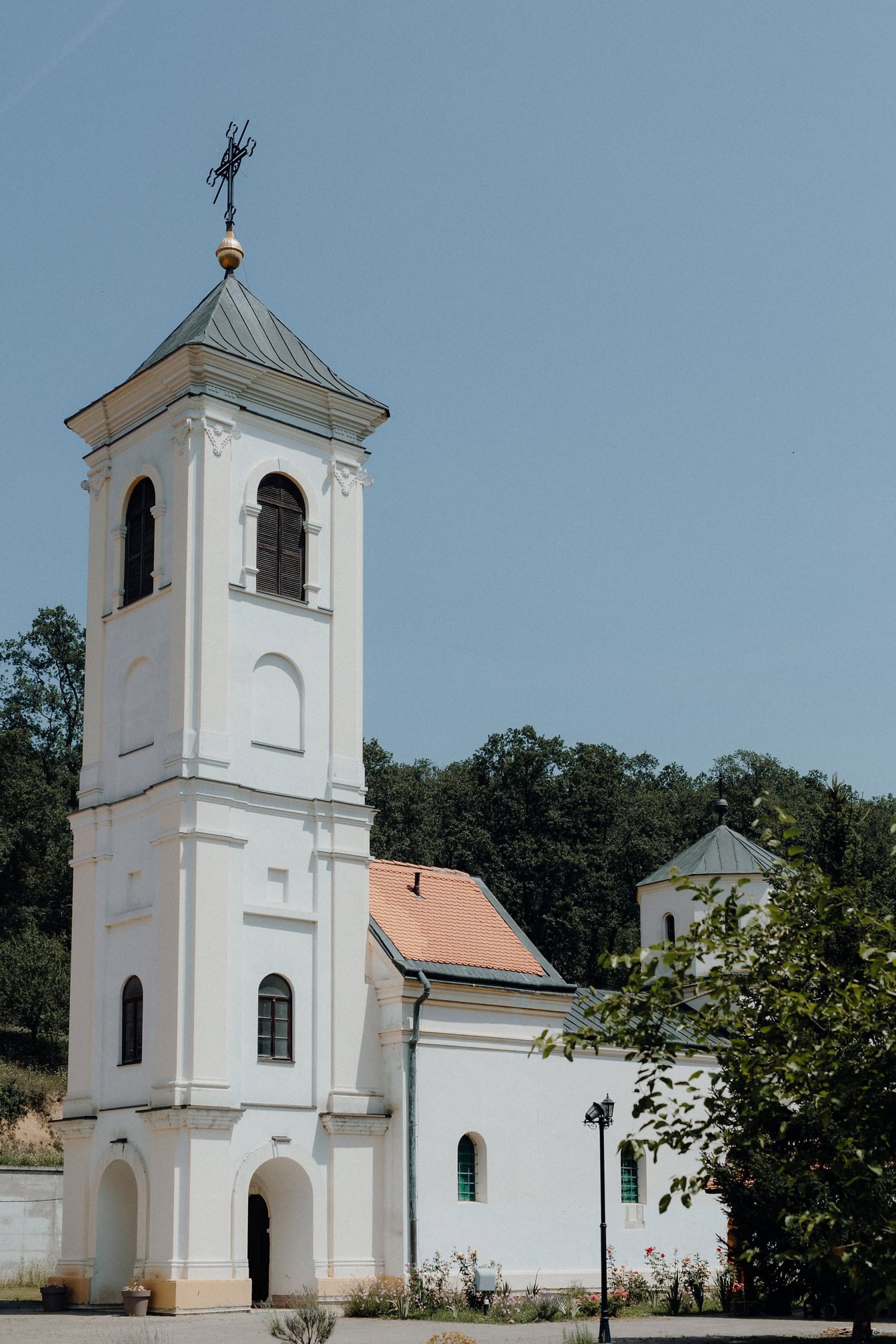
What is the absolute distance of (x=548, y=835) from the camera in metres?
64.6

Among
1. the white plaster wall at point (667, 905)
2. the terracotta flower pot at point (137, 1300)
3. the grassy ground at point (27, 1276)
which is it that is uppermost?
the white plaster wall at point (667, 905)

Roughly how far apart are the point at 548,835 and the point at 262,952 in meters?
39.8

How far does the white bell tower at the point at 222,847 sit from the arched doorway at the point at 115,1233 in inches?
1.5

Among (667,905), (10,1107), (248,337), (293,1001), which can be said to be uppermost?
(248,337)

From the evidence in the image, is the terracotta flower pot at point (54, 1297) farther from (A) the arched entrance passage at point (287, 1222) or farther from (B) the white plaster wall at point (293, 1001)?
(B) the white plaster wall at point (293, 1001)

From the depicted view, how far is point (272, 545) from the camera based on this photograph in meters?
27.8

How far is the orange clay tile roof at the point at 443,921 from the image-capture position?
28.2m

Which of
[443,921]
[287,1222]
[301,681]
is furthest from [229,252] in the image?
[287,1222]

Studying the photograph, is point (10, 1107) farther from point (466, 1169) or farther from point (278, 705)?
point (278, 705)

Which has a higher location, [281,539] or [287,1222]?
[281,539]

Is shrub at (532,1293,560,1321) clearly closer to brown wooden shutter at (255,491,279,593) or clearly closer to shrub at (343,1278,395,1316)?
shrub at (343,1278,395,1316)

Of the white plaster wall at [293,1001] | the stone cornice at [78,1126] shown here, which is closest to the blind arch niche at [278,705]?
the white plaster wall at [293,1001]

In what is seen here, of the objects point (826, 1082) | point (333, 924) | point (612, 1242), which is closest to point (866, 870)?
point (612, 1242)

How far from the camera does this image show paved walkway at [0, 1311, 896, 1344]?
62.6 ft
